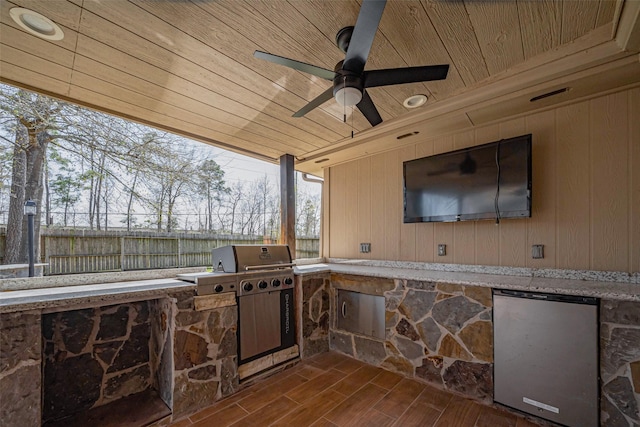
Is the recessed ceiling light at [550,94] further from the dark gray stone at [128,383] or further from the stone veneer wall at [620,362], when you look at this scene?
the dark gray stone at [128,383]

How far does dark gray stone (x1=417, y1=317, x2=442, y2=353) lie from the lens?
7.57 ft

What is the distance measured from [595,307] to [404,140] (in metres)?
2.15

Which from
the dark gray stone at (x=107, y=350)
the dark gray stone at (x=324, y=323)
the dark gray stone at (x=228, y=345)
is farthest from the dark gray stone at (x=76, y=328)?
the dark gray stone at (x=324, y=323)

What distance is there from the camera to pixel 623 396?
160 centimetres

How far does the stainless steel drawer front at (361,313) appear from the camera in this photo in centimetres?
270

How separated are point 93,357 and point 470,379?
3.00 meters

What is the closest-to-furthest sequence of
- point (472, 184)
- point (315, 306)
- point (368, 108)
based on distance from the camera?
1. point (368, 108)
2. point (472, 184)
3. point (315, 306)

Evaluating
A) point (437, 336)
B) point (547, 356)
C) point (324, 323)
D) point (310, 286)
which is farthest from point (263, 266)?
point (547, 356)

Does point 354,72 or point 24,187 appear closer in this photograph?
point 354,72

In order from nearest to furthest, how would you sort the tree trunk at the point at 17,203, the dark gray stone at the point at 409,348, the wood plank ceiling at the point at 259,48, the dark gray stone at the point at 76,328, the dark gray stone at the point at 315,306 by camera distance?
the wood plank ceiling at the point at 259,48 < the tree trunk at the point at 17,203 < the dark gray stone at the point at 76,328 < the dark gray stone at the point at 409,348 < the dark gray stone at the point at 315,306

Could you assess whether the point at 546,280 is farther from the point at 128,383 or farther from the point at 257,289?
the point at 128,383

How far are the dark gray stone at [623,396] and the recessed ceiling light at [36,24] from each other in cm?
391

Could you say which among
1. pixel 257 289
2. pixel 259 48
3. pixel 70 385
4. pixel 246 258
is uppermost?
pixel 259 48

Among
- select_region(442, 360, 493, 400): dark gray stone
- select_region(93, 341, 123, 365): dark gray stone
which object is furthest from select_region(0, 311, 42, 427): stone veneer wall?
select_region(442, 360, 493, 400): dark gray stone
